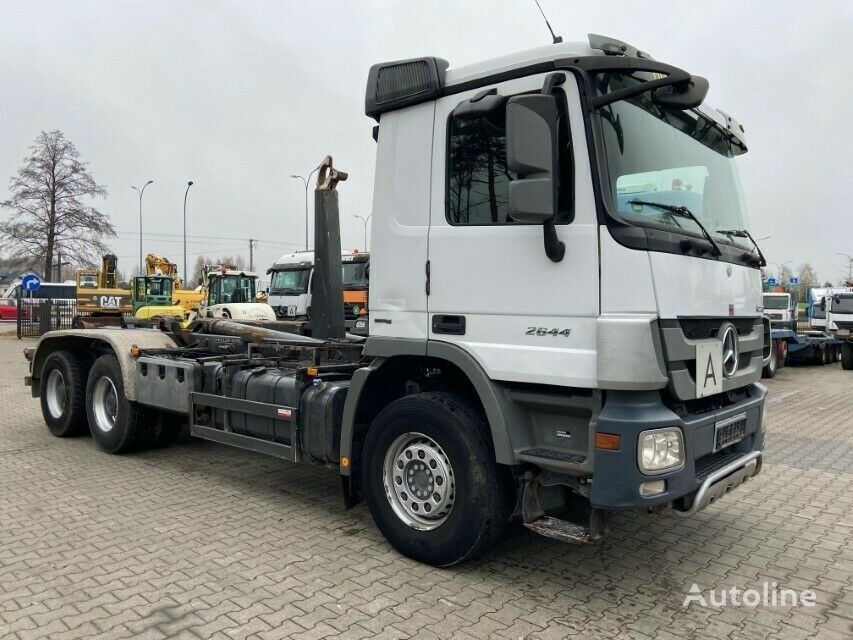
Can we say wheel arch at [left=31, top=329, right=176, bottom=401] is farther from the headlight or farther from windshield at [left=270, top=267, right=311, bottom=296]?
windshield at [left=270, top=267, right=311, bottom=296]

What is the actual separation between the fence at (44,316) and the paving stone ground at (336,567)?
2462 cm

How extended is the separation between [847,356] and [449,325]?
62.6 ft

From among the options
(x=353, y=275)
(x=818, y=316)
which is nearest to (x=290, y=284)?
(x=353, y=275)

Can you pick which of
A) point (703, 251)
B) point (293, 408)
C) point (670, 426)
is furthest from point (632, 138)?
point (293, 408)

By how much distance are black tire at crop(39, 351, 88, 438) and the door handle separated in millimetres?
5467

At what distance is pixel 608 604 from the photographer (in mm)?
3744

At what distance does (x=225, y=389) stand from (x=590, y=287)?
3.56m

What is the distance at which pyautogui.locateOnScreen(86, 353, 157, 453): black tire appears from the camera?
6863 millimetres

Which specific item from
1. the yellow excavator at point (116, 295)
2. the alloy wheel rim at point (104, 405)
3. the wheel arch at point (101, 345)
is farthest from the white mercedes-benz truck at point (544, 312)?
the yellow excavator at point (116, 295)

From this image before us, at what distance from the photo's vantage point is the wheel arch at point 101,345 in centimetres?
676

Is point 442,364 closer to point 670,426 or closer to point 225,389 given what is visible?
point 670,426

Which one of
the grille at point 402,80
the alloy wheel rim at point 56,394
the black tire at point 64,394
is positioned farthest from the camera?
the alloy wheel rim at point 56,394

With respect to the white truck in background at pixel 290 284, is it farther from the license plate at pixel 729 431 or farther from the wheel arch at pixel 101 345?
the license plate at pixel 729 431

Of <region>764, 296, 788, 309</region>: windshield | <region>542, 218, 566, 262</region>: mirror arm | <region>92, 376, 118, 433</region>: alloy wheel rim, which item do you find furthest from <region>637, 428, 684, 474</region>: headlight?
<region>764, 296, 788, 309</region>: windshield
